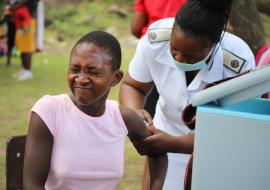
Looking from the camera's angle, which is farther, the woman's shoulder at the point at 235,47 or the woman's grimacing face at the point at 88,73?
the woman's shoulder at the point at 235,47

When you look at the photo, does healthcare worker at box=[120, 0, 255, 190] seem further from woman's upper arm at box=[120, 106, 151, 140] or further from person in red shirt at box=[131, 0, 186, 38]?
person in red shirt at box=[131, 0, 186, 38]

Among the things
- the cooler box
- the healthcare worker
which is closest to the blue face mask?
the healthcare worker

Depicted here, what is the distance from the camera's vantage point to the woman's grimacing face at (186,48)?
1905 millimetres

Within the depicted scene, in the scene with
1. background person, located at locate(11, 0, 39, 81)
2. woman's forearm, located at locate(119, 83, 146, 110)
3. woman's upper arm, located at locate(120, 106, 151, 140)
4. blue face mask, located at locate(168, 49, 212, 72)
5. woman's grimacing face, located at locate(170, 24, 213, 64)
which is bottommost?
background person, located at locate(11, 0, 39, 81)

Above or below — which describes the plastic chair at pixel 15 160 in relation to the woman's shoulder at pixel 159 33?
below

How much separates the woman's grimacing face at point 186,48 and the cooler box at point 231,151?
0.71 metres

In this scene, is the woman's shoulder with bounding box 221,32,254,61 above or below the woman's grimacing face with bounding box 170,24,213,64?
below

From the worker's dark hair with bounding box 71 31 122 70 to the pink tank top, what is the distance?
0.19 m

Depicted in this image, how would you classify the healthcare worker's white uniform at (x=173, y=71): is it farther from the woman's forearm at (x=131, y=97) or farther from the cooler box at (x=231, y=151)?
the cooler box at (x=231, y=151)

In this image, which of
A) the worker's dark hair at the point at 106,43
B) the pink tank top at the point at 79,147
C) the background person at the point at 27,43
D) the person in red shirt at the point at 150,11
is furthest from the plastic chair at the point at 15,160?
the background person at the point at 27,43

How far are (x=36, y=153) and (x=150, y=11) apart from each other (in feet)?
7.14

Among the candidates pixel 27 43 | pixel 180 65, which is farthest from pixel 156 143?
pixel 27 43

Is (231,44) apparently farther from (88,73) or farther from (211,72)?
(88,73)

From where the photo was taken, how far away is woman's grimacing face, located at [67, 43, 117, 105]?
5.64 ft
